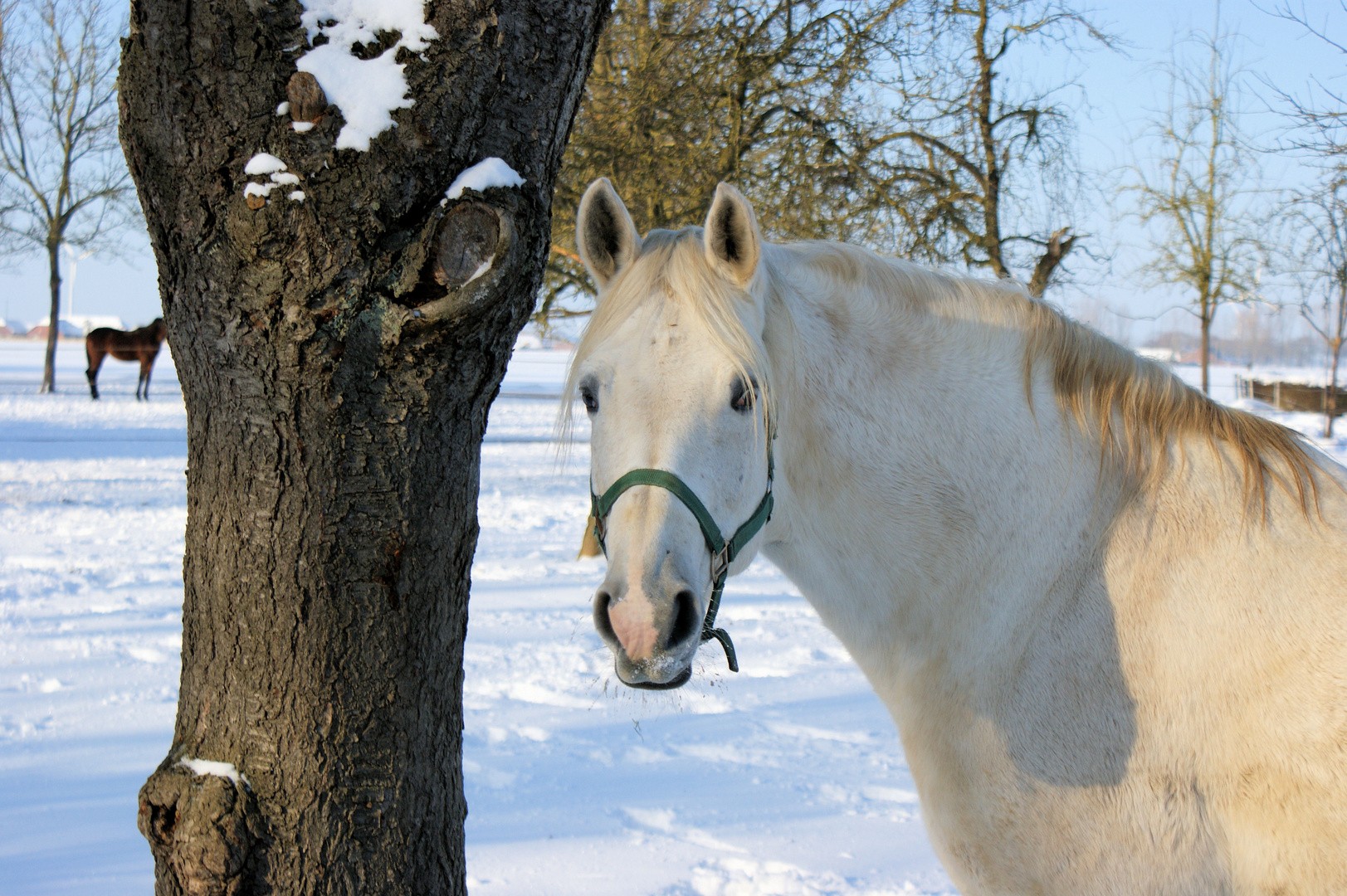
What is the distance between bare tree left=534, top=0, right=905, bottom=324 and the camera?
7.02 m

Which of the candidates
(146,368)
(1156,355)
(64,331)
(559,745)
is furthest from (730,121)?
(64,331)

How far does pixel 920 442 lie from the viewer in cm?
190

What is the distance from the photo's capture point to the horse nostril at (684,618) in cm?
151

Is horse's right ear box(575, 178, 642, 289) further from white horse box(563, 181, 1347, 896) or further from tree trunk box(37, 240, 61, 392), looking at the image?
tree trunk box(37, 240, 61, 392)

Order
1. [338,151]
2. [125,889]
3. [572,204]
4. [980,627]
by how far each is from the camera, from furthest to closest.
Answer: [572,204] < [125,889] < [980,627] < [338,151]

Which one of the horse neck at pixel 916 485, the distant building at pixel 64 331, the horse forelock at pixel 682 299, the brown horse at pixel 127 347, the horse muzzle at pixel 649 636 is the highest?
the distant building at pixel 64 331

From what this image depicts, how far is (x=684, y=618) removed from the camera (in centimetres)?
152

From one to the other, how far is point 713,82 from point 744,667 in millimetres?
4992

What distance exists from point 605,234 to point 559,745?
7.85ft

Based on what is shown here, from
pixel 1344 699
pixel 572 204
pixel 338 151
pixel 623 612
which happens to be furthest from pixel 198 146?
pixel 572 204

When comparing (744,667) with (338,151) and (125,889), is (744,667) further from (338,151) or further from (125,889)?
(338,151)

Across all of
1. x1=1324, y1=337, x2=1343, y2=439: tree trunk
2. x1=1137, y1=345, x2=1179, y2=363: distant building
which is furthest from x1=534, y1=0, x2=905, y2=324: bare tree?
x1=1324, y1=337, x2=1343, y2=439: tree trunk

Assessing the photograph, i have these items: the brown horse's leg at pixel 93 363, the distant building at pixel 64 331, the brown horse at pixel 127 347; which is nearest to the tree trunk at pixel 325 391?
the brown horse at pixel 127 347

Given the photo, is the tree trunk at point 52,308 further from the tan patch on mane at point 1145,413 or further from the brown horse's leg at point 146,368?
the tan patch on mane at point 1145,413
